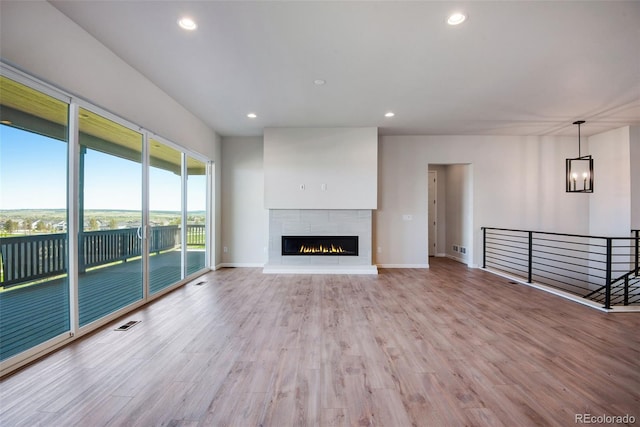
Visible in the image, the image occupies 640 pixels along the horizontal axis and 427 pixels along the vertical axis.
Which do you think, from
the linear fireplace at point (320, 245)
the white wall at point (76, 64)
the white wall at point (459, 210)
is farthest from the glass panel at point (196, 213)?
the white wall at point (459, 210)

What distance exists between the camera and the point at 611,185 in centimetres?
537

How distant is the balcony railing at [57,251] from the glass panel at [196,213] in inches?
35.7

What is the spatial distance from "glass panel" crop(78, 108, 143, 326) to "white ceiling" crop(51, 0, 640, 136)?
89cm

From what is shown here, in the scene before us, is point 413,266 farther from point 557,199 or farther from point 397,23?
point 397,23

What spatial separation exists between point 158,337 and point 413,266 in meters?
4.90

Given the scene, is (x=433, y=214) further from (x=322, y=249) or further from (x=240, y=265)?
(x=240, y=265)

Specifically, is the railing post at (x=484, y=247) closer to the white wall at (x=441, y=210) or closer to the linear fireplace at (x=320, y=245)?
the white wall at (x=441, y=210)

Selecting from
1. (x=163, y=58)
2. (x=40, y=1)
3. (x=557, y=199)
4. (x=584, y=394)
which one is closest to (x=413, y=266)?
(x=557, y=199)

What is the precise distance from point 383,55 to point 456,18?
0.73 m

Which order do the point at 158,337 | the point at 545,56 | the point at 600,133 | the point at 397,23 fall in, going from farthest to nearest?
the point at 600,133 → the point at 545,56 → the point at 158,337 → the point at 397,23

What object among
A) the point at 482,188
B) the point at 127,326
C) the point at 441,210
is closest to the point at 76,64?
the point at 127,326

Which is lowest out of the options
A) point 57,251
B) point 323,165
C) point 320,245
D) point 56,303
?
point 56,303

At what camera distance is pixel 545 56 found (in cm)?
274

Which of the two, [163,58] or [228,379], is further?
[163,58]
